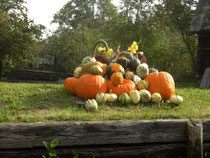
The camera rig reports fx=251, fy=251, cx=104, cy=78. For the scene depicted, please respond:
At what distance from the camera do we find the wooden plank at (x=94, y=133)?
2.82 metres

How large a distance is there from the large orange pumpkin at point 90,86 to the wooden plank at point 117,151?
157cm

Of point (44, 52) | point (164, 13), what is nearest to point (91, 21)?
point (44, 52)

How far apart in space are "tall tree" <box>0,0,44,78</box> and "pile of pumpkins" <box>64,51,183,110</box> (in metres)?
8.64

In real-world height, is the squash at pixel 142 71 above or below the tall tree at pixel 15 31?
below

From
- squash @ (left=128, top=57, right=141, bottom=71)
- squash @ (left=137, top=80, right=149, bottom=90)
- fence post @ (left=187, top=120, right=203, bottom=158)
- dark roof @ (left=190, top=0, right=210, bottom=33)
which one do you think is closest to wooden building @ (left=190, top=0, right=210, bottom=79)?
dark roof @ (left=190, top=0, right=210, bottom=33)

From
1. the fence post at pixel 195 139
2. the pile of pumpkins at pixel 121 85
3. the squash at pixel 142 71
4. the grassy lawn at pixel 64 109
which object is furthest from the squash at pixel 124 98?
the fence post at pixel 195 139

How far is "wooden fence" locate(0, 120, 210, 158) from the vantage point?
2.83 meters

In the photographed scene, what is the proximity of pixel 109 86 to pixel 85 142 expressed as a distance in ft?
6.23

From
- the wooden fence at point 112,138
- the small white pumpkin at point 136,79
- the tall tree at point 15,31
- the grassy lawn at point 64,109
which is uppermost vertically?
the tall tree at point 15,31

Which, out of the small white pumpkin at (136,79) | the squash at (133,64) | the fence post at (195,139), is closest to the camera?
the fence post at (195,139)

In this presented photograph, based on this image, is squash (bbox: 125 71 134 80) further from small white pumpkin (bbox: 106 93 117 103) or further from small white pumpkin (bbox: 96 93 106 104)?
small white pumpkin (bbox: 96 93 106 104)

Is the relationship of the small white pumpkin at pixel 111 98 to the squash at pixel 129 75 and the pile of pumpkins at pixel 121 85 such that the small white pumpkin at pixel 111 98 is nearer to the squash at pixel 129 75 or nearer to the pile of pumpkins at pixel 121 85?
the pile of pumpkins at pixel 121 85

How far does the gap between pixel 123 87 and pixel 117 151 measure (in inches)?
67.7

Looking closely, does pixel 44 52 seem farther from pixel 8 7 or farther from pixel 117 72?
pixel 117 72
